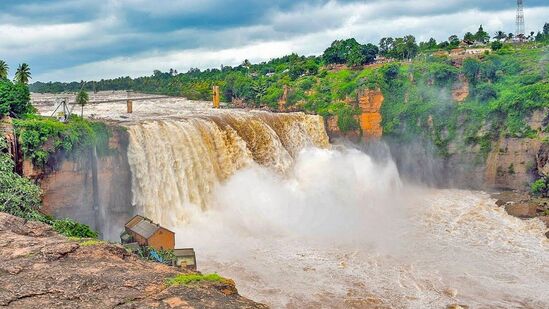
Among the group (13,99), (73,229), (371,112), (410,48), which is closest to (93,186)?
(73,229)

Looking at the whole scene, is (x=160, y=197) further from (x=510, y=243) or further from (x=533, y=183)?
(x=533, y=183)

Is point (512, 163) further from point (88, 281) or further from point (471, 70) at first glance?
point (88, 281)

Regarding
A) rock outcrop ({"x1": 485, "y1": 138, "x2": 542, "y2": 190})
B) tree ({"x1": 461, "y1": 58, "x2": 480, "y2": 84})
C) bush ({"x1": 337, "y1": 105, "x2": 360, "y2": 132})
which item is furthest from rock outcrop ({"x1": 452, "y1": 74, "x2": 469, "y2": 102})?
bush ({"x1": 337, "y1": 105, "x2": 360, "y2": 132})

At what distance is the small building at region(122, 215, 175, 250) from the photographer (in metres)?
21.9

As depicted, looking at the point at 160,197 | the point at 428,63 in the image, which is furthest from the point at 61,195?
the point at 428,63

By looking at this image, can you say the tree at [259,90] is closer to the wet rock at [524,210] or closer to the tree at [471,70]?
the tree at [471,70]

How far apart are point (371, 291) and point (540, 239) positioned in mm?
12695

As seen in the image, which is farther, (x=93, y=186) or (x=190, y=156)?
(x=190, y=156)

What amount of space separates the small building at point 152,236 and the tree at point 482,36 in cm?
5923

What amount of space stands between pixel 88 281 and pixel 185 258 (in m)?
9.44

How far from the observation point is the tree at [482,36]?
6900 cm

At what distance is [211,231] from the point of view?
28.2 meters

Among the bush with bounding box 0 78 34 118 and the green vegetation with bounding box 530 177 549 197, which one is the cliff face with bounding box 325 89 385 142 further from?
the bush with bounding box 0 78 34 118

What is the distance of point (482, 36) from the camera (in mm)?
69000
